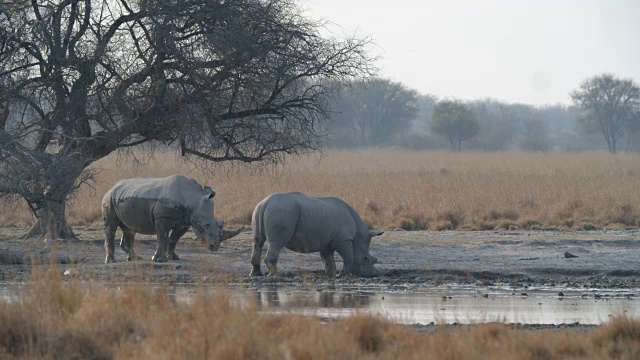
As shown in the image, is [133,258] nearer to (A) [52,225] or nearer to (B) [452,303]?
(A) [52,225]

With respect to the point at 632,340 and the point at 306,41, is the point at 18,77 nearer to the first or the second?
the point at 306,41

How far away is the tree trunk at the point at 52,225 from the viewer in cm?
1827

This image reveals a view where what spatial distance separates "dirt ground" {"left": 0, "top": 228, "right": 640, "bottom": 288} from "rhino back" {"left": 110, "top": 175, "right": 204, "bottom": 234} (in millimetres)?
765

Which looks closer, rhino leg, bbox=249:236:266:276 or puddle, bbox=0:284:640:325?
puddle, bbox=0:284:640:325

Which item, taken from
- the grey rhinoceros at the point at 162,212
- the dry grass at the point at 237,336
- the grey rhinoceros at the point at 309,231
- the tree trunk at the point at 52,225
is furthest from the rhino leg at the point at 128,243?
the dry grass at the point at 237,336

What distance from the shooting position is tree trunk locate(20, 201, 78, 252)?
18.3m

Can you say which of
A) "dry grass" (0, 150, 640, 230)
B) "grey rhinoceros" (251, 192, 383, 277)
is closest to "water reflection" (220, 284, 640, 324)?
"grey rhinoceros" (251, 192, 383, 277)

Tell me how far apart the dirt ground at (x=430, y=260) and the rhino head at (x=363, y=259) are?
0.27 meters

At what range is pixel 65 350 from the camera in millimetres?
8406

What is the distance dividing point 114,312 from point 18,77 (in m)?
11.0

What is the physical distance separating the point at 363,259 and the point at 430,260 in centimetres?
218

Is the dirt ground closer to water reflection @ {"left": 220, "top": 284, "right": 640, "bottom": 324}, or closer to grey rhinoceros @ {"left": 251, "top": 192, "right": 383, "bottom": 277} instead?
grey rhinoceros @ {"left": 251, "top": 192, "right": 383, "bottom": 277}

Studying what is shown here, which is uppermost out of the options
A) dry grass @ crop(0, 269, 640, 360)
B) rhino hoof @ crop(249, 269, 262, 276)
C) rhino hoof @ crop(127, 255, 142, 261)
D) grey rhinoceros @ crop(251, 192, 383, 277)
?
grey rhinoceros @ crop(251, 192, 383, 277)

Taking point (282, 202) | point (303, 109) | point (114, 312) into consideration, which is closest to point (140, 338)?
point (114, 312)
